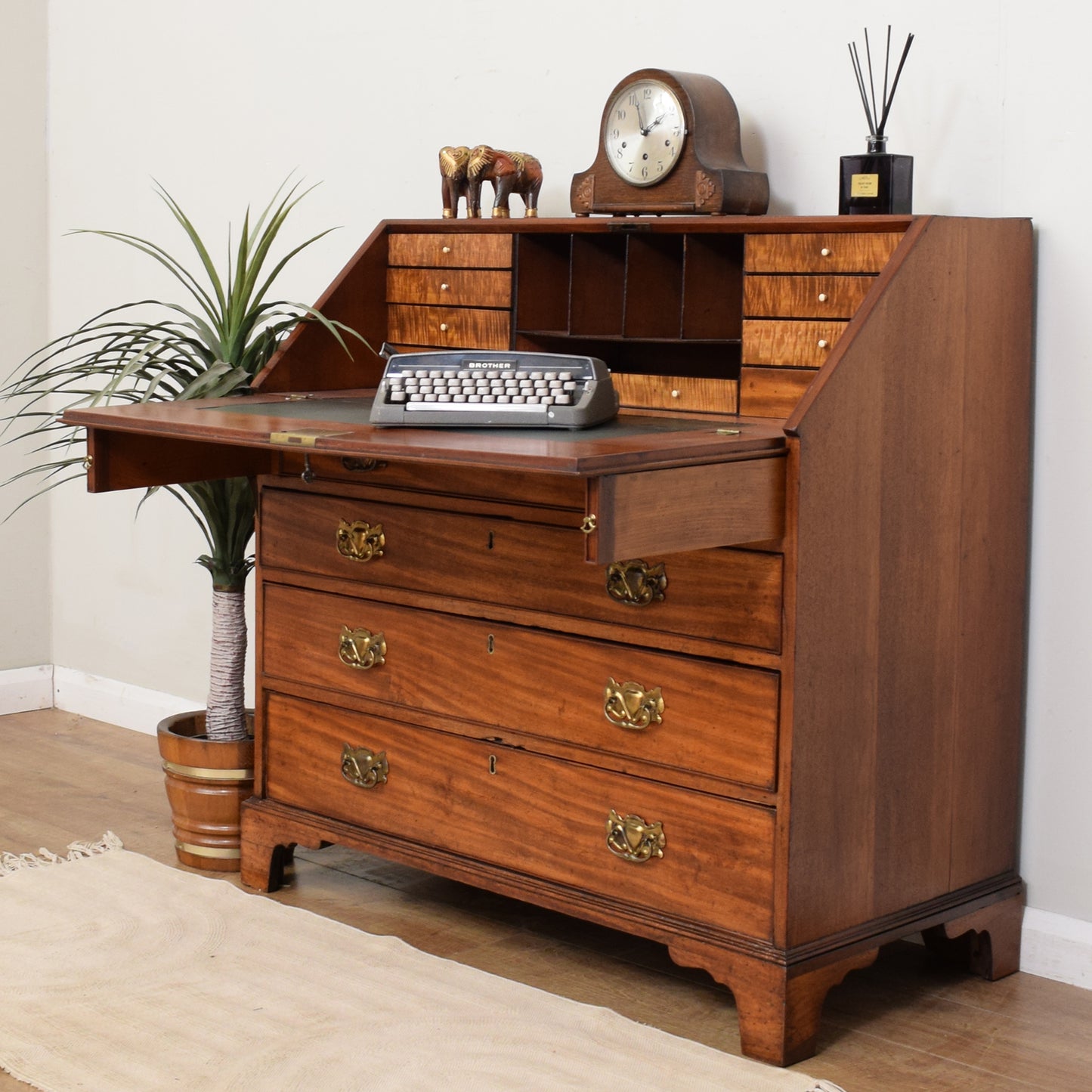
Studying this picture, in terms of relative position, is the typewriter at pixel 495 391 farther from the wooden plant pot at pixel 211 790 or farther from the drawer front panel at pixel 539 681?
the wooden plant pot at pixel 211 790

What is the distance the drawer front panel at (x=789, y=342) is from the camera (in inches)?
98.2

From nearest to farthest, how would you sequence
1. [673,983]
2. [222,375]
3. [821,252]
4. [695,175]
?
1. [821,252]
2. [673,983]
3. [695,175]
4. [222,375]

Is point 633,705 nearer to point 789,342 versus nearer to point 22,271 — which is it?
point 789,342

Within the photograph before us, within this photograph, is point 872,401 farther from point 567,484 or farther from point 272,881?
point 272,881

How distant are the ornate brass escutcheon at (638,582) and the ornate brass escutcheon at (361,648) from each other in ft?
1.80

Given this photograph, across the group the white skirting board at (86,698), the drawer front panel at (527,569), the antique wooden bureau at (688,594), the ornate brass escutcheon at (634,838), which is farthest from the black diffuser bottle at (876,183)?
the white skirting board at (86,698)

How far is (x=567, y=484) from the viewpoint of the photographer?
2.47 m

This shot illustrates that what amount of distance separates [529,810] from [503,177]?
121cm

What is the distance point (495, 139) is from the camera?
335cm

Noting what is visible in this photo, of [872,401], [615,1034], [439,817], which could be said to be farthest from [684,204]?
[615,1034]

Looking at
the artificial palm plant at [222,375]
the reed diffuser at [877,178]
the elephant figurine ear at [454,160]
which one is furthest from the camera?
the elephant figurine ear at [454,160]

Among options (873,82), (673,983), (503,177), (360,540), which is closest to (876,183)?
(873,82)

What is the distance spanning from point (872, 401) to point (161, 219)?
8.04 ft

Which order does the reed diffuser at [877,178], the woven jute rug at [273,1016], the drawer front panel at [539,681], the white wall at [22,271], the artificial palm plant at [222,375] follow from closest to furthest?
the woven jute rug at [273,1016]
the drawer front panel at [539,681]
the reed diffuser at [877,178]
the artificial palm plant at [222,375]
the white wall at [22,271]
